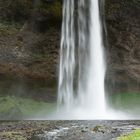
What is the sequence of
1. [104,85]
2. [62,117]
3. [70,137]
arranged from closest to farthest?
1. [70,137]
2. [62,117]
3. [104,85]

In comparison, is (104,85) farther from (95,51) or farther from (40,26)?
(40,26)

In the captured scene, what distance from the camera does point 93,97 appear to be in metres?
35.9

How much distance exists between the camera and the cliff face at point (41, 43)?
118ft

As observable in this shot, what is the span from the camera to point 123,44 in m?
38.3

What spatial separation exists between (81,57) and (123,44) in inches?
160

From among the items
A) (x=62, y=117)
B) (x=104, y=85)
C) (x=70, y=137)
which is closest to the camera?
(x=70, y=137)

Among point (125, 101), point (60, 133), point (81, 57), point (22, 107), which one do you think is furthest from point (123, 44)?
point (60, 133)

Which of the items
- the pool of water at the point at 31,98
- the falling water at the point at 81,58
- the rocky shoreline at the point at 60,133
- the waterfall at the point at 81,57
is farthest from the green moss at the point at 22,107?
the rocky shoreline at the point at 60,133

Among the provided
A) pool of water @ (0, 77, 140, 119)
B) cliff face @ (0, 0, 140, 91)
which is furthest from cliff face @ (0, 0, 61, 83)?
pool of water @ (0, 77, 140, 119)

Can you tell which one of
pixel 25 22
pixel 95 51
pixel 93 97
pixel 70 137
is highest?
pixel 25 22

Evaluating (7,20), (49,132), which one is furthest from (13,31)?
(49,132)

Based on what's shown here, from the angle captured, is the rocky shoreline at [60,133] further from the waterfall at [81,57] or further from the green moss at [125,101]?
the green moss at [125,101]

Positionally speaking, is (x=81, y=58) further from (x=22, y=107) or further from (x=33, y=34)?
(x=22, y=107)

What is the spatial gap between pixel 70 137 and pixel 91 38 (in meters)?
17.6
